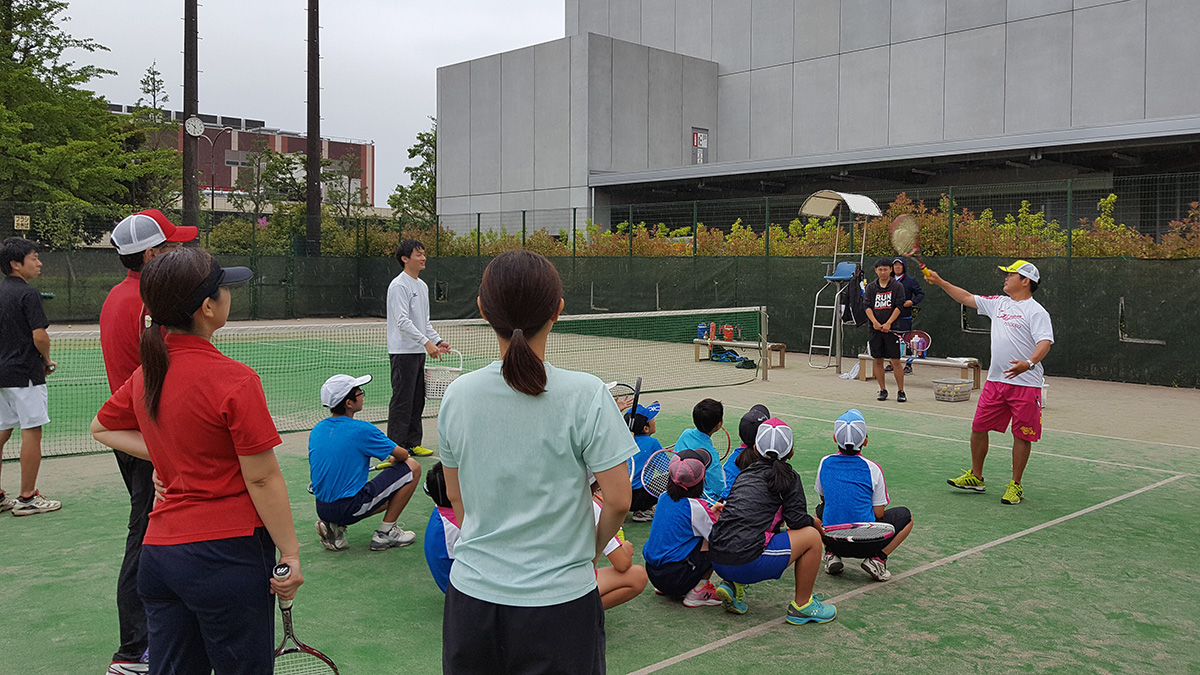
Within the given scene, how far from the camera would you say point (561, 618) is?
2342mm

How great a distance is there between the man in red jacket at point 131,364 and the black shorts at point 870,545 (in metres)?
3.50

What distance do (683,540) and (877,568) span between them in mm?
1311

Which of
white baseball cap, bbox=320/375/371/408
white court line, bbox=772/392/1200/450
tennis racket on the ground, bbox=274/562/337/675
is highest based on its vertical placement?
white baseball cap, bbox=320/375/371/408

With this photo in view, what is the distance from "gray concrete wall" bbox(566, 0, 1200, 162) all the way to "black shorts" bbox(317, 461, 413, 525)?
69.2 feet

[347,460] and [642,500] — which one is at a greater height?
[347,460]

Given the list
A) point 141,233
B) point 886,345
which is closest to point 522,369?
point 141,233

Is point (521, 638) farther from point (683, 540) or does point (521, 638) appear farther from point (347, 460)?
point (347, 460)

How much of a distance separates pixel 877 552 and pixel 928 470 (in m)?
3.35

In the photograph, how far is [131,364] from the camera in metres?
3.95

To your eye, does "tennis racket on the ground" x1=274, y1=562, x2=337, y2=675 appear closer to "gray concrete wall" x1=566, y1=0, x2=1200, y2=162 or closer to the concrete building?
the concrete building

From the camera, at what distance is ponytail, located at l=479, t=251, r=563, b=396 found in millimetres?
2340

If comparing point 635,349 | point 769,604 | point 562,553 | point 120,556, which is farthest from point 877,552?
point 635,349

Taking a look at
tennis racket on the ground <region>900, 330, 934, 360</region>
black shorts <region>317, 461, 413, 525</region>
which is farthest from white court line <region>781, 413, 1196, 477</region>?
black shorts <region>317, 461, 413, 525</region>

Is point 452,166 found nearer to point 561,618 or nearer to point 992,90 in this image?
point 992,90
